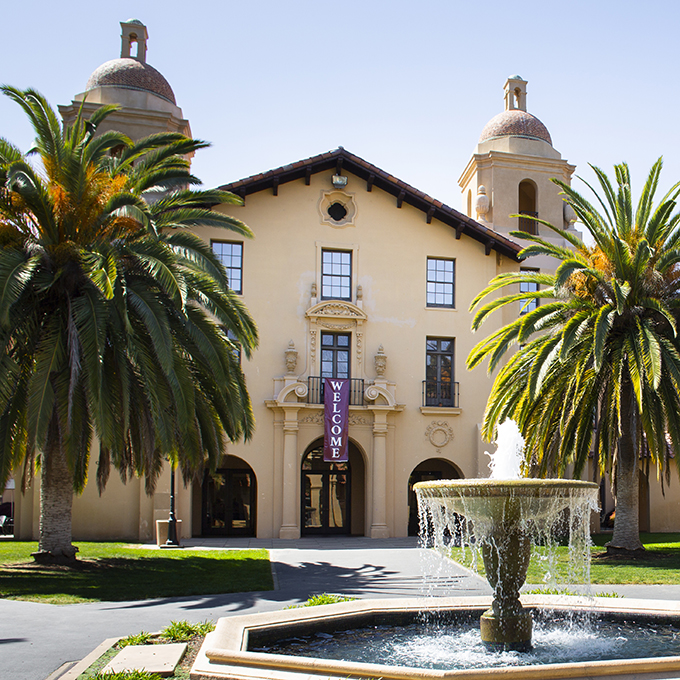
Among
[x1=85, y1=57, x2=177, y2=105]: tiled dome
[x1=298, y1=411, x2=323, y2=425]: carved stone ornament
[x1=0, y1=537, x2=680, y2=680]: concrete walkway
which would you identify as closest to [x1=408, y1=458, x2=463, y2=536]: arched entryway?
[x1=298, y1=411, x2=323, y2=425]: carved stone ornament

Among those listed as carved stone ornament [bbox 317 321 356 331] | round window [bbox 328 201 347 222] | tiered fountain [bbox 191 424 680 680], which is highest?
A: round window [bbox 328 201 347 222]

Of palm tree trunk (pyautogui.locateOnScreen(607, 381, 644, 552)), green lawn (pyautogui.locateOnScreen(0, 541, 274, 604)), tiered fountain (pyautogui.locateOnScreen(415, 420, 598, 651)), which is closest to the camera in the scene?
tiered fountain (pyautogui.locateOnScreen(415, 420, 598, 651))

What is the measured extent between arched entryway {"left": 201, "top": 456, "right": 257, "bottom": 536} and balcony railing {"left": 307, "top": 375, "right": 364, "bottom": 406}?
3652 millimetres

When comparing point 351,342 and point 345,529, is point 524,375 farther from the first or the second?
point 345,529

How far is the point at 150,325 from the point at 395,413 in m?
13.9

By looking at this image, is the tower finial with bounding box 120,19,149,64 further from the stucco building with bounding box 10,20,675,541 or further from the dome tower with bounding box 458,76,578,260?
the dome tower with bounding box 458,76,578,260

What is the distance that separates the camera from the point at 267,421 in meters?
26.1

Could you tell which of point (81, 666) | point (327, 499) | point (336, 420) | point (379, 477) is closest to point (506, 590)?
point (81, 666)

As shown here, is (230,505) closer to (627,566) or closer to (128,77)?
(627,566)

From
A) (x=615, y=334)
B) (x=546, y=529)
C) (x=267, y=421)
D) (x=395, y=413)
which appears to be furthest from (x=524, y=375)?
(x=546, y=529)

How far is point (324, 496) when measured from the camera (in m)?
28.3

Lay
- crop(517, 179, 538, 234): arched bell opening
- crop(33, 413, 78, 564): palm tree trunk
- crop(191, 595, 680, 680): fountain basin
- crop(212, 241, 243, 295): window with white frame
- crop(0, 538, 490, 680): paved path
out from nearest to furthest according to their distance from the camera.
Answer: crop(191, 595, 680, 680): fountain basin → crop(0, 538, 490, 680): paved path → crop(33, 413, 78, 564): palm tree trunk → crop(212, 241, 243, 295): window with white frame → crop(517, 179, 538, 234): arched bell opening

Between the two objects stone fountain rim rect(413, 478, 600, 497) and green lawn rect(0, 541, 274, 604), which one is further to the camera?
green lawn rect(0, 541, 274, 604)

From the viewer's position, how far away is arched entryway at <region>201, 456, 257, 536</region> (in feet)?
90.2
